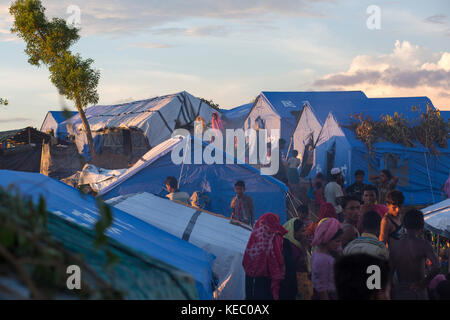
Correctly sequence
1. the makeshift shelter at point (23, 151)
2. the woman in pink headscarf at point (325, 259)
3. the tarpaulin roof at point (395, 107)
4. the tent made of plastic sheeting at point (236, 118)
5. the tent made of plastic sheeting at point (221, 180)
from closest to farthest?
the woman in pink headscarf at point (325, 259)
the tent made of plastic sheeting at point (221, 180)
the tarpaulin roof at point (395, 107)
the makeshift shelter at point (23, 151)
the tent made of plastic sheeting at point (236, 118)

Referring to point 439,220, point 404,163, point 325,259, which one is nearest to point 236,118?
point 404,163

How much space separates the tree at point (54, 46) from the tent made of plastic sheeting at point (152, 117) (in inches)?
80.1

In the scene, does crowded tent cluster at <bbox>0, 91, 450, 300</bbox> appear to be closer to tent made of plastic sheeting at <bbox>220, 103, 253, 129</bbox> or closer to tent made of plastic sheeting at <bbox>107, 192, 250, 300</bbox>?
tent made of plastic sheeting at <bbox>107, 192, 250, 300</bbox>

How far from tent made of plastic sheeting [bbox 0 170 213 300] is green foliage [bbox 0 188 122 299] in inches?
75.0

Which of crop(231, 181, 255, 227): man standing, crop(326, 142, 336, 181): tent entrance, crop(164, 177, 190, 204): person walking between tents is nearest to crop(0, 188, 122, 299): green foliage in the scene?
crop(164, 177, 190, 204): person walking between tents

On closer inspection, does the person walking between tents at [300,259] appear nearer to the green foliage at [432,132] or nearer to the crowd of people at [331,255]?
the crowd of people at [331,255]

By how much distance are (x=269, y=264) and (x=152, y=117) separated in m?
22.5

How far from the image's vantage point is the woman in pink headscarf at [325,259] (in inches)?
187

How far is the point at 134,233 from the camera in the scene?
452 cm

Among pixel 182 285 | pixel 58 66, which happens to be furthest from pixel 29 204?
pixel 58 66

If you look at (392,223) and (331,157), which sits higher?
(331,157)

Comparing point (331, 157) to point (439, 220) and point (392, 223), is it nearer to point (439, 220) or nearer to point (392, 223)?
point (439, 220)

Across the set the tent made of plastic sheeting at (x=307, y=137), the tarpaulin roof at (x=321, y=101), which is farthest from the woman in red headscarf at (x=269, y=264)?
the tent made of plastic sheeting at (x=307, y=137)

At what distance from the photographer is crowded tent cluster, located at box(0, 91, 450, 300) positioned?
3.79 meters
